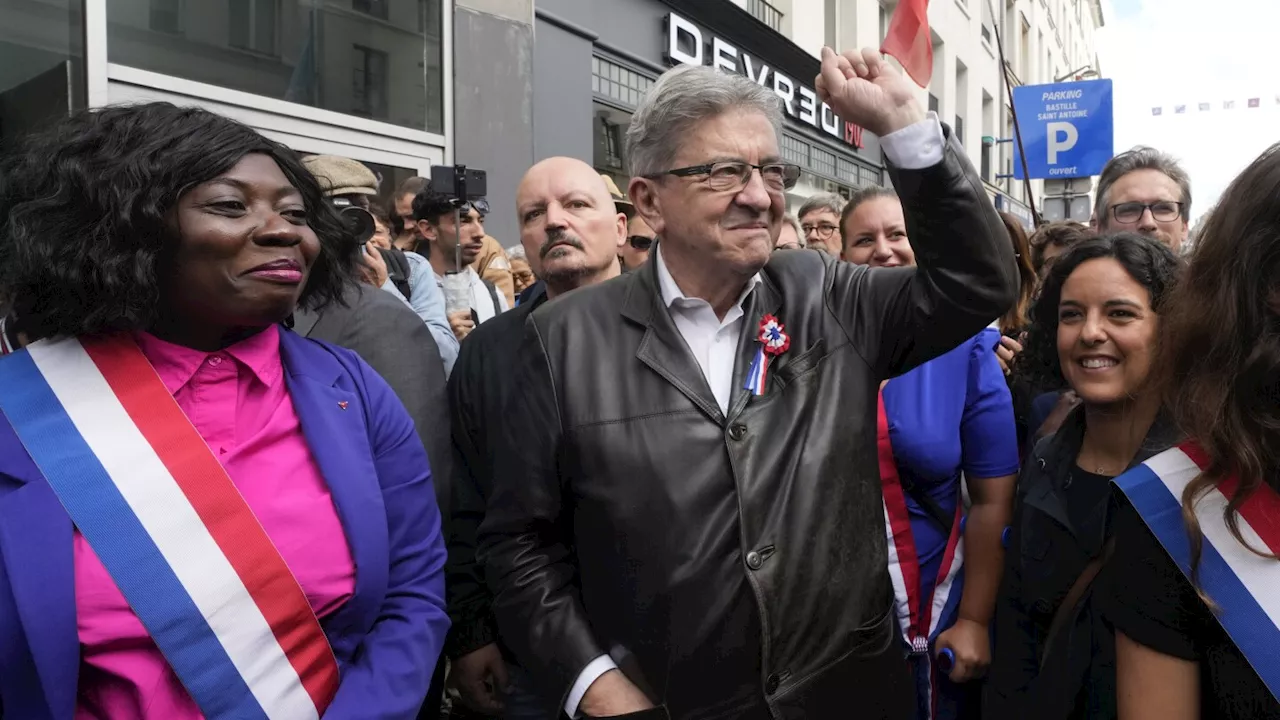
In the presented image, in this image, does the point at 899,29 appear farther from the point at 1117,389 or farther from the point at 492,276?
the point at 492,276

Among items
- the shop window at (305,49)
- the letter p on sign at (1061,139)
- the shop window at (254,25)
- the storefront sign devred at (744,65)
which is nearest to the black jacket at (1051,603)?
the shop window at (305,49)

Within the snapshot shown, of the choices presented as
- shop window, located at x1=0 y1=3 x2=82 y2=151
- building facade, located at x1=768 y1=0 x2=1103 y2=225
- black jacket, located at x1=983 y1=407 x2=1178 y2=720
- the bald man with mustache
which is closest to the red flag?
black jacket, located at x1=983 y1=407 x2=1178 y2=720

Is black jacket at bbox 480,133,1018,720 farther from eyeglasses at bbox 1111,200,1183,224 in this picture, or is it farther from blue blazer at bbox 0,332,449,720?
eyeglasses at bbox 1111,200,1183,224

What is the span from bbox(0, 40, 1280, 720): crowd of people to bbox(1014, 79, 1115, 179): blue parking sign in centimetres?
925

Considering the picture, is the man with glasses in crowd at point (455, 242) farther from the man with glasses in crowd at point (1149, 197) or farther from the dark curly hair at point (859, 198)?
the man with glasses in crowd at point (1149, 197)

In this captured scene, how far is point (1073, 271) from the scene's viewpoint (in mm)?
2352

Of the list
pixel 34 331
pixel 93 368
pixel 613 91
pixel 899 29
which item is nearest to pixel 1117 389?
pixel 899 29

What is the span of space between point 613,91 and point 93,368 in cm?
856

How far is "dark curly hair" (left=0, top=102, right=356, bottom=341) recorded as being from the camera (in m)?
1.50

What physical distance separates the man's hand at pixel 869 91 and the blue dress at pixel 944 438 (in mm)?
887

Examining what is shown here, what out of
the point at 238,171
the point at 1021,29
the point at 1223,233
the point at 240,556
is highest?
the point at 1021,29

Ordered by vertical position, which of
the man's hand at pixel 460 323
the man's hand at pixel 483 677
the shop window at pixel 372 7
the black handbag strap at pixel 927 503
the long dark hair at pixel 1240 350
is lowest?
the man's hand at pixel 483 677

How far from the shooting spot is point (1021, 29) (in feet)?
84.7

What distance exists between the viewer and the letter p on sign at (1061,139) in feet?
34.0
